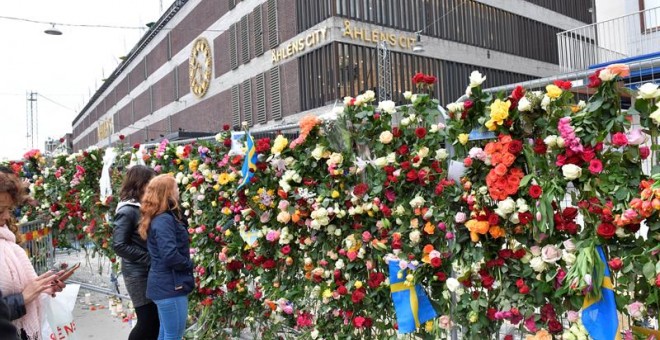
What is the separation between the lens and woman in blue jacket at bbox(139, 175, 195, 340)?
3.82 meters

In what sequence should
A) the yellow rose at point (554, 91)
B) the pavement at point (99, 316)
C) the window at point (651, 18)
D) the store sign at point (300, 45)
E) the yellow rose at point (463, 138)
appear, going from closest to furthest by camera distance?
the yellow rose at point (554, 91)
the yellow rose at point (463, 138)
the pavement at point (99, 316)
the window at point (651, 18)
the store sign at point (300, 45)

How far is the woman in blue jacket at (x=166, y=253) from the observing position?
3.82 m

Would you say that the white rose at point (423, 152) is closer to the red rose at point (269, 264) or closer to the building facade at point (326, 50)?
the red rose at point (269, 264)

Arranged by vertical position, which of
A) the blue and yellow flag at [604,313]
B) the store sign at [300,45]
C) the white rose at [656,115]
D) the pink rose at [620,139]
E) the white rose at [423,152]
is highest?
the store sign at [300,45]

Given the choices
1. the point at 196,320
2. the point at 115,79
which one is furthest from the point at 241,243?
the point at 115,79

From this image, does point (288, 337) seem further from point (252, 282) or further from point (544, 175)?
point (544, 175)

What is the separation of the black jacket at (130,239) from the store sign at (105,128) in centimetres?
5619

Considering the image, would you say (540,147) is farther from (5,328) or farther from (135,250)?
(135,250)

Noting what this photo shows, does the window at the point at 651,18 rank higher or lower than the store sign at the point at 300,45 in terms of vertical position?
lower

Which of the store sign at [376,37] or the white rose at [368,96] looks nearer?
the white rose at [368,96]

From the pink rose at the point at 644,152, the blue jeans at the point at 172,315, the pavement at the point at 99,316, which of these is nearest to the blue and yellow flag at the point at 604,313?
the pink rose at the point at 644,152

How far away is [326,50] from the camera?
20.6m

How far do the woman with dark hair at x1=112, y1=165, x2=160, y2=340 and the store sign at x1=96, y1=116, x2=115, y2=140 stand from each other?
184ft

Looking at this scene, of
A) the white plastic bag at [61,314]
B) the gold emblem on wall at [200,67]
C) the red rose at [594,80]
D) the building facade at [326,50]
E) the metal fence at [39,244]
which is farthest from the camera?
the gold emblem on wall at [200,67]
